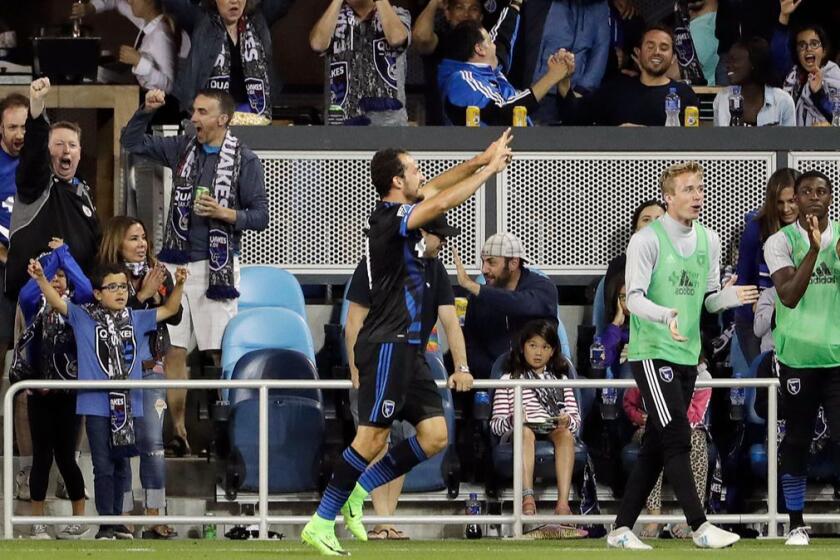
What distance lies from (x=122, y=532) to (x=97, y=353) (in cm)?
106

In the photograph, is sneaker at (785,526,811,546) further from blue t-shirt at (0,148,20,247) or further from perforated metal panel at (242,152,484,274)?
blue t-shirt at (0,148,20,247)

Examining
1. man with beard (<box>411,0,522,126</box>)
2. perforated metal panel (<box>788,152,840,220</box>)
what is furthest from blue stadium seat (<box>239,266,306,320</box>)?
perforated metal panel (<box>788,152,840,220</box>)

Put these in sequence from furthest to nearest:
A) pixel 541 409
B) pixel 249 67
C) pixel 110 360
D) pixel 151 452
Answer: pixel 249 67
pixel 541 409
pixel 110 360
pixel 151 452

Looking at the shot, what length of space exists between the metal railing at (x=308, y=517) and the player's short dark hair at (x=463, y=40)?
3700 millimetres

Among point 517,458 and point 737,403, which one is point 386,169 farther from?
point 737,403

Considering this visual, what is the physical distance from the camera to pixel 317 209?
14.0 meters

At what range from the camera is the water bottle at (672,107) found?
14.1 metres

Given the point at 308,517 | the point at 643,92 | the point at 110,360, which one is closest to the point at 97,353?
the point at 110,360

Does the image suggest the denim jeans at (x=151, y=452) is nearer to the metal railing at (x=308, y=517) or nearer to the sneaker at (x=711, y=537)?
the metal railing at (x=308, y=517)

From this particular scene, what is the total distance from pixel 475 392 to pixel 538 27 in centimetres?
400

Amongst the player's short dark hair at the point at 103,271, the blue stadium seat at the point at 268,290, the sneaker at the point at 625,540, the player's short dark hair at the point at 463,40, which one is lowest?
the sneaker at the point at 625,540

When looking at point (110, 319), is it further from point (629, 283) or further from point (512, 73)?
point (512, 73)

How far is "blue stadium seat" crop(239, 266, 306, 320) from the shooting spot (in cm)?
1330

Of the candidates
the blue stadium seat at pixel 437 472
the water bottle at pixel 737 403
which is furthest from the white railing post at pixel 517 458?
the water bottle at pixel 737 403
